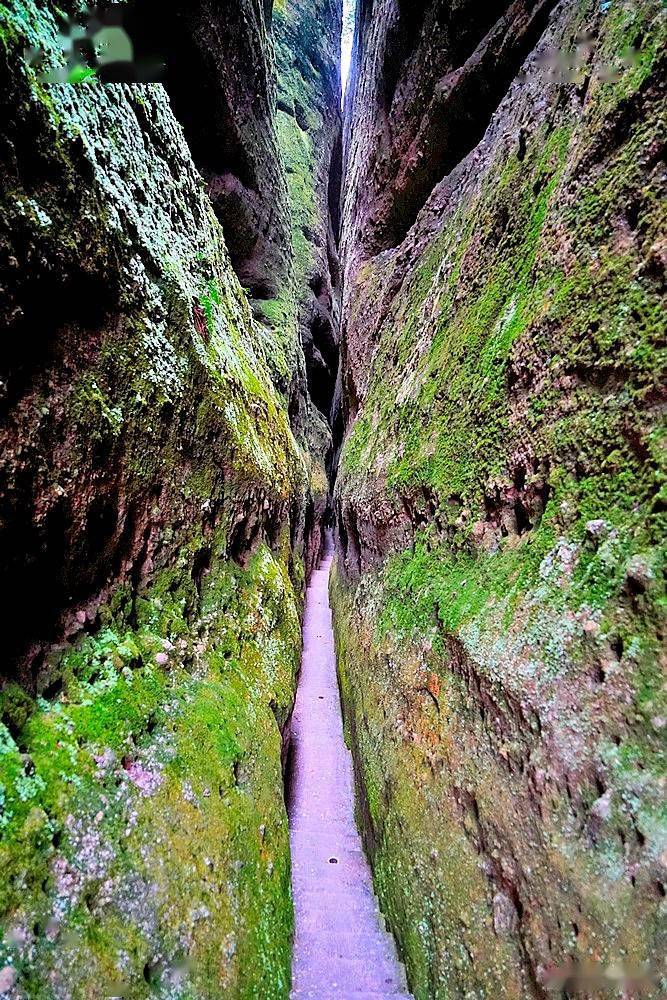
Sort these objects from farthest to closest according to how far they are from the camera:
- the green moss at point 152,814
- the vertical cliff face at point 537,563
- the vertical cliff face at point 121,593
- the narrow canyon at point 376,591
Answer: the vertical cliff face at point 121,593 < the green moss at point 152,814 < the narrow canyon at point 376,591 < the vertical cliff face at point 537,563

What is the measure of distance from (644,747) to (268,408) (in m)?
6.94

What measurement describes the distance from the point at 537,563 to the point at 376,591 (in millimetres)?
3710

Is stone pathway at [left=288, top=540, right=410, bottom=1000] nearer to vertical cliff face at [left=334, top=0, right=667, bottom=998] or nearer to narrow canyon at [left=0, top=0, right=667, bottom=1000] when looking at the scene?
narrow canyon at [left=0, top=0, right=667, bottom=1000]

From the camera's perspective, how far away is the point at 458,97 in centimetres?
713

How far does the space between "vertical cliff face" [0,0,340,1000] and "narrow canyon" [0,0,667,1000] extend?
2 cm

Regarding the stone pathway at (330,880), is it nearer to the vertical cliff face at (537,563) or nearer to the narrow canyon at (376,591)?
the narrow canyon at (376,591)

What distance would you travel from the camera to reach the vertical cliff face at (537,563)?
1985 mm

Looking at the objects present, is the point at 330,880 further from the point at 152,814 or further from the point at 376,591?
the point at 376,591

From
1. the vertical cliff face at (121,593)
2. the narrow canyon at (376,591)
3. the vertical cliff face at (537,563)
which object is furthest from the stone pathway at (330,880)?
the vertical cliff face at (121,593)

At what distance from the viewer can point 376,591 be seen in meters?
6.27

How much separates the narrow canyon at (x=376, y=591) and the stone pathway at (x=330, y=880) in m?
0.04

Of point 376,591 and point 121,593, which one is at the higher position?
point 121,593

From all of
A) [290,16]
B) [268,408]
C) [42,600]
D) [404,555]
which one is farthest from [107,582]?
[290,16]

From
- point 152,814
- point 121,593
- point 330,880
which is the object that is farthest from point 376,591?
point 152,814
